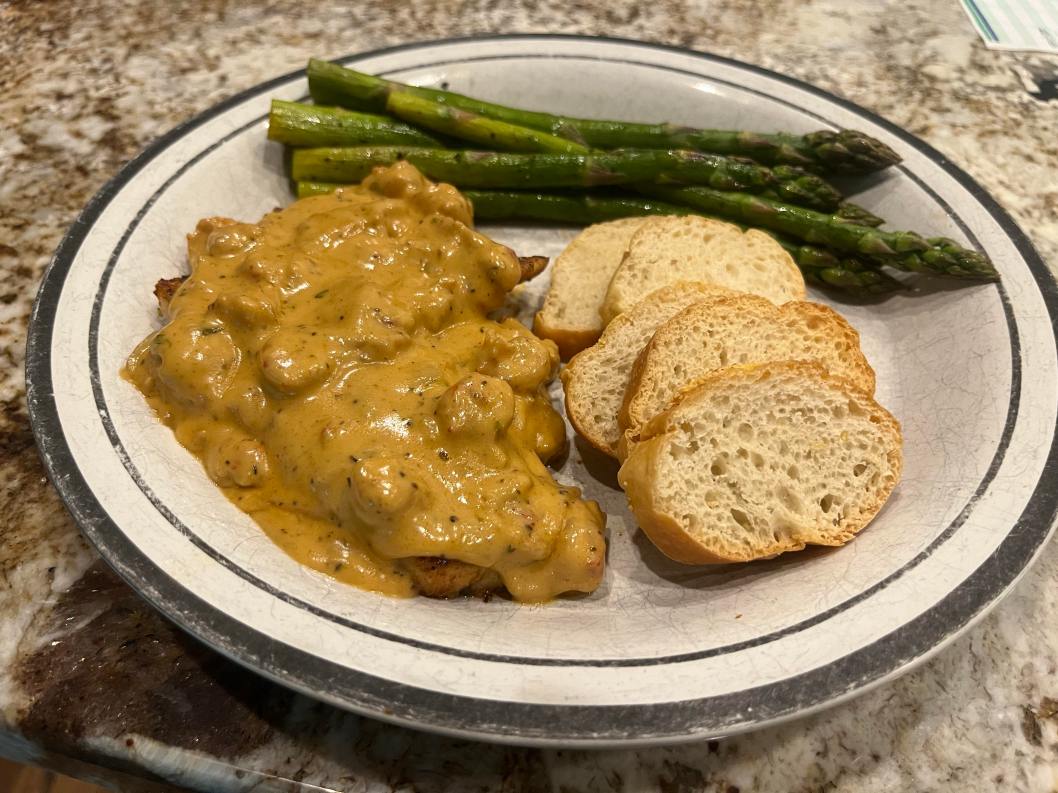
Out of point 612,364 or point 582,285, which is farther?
point 582,285

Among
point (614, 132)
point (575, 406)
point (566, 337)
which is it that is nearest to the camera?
point (575, 406)

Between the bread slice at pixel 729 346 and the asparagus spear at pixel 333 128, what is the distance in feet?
5.58

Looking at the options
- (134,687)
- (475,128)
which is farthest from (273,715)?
(475,128)

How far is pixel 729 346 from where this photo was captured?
2.64 m

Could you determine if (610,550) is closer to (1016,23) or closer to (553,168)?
(553,168)

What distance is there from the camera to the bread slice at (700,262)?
3090mm

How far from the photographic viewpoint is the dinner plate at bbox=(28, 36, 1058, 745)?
6.07 ft

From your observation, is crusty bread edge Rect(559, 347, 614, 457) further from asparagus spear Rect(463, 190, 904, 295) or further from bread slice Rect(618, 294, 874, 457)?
asparagus spear Rect(463, 190, 904, 295)

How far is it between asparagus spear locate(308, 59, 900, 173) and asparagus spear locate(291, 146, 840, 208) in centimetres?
12

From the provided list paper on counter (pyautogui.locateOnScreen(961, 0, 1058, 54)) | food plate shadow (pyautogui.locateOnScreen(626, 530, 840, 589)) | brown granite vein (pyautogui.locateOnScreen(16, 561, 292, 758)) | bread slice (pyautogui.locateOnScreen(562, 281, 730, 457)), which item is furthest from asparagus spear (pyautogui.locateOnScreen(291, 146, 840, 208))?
paper on counter (pyautogui.locateOnScreen(961, 0, 1058, 54))

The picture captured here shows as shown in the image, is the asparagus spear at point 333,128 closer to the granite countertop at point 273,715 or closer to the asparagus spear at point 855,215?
the granite countertop at point 273,715

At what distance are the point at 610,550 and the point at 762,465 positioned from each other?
0.55m

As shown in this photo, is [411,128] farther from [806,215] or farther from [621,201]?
[806,215]

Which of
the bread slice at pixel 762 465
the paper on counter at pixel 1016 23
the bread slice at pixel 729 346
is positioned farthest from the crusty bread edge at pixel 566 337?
the paper on counter at pixel 1016 23
